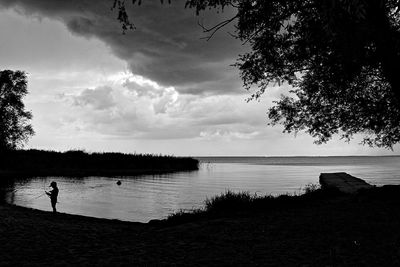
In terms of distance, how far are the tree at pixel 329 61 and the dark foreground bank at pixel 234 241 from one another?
14.9 feet

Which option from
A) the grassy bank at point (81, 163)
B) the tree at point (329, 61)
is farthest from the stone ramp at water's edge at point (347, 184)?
the grassy bank at point (81, 163)

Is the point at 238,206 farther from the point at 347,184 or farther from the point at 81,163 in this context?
the point at 81,163

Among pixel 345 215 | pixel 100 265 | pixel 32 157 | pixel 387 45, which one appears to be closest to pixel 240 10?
pixel 387 45

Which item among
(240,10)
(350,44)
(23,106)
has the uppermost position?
(23,106)

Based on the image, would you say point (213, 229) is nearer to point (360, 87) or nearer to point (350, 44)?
point (350, 44)

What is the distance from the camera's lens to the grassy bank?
66762mm

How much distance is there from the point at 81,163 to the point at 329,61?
65.9m

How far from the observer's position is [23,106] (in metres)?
65.2

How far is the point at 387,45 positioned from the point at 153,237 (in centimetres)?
881

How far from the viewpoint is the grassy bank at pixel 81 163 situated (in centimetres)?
6676

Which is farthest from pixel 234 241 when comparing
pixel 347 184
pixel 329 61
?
pixel 347 184

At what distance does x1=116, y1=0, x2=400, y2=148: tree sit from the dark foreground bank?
4.55m

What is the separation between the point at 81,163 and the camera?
7312 centimetres

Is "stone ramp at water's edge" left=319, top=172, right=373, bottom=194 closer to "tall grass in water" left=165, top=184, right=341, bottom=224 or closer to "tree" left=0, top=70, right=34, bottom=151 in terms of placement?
"tall grass in water" left=165, top=184, right=341, bottom=224
